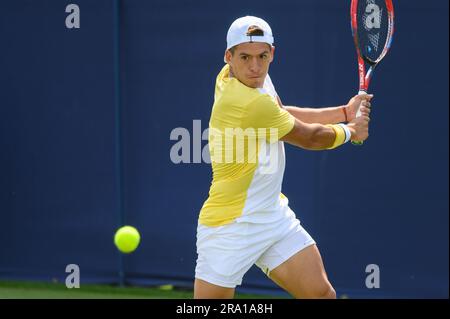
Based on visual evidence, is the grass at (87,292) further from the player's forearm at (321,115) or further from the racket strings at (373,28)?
the racket strings at (373,28)

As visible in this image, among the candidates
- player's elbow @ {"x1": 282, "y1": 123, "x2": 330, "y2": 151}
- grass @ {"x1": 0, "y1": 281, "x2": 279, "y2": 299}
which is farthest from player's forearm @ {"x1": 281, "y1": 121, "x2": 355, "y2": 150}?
grass @ {"x1": 0, "y1": 281, "x2": 279, "y2": 299}

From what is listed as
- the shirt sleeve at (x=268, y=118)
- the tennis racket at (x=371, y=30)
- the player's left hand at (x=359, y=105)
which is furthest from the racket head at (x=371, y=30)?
the shirt sleeve at (x=268, y=118)

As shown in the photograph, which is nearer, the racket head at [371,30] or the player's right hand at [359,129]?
the player's right hand at [359,129]

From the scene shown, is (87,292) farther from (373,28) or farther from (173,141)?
(373,28)

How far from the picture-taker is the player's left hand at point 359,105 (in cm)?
486

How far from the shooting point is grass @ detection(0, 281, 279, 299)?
6863 mm

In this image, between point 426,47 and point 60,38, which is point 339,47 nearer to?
point 426,47

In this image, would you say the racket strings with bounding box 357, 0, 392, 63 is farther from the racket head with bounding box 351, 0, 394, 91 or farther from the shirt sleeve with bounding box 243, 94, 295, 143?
the shirt sleeve with bounding box 243, 94, 295, 143

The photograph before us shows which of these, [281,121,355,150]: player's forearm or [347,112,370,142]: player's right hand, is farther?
[347,112,370,142]: player's right hand

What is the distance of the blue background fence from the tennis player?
188cm

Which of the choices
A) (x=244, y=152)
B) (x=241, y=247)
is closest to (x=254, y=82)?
(x=244, y=152)

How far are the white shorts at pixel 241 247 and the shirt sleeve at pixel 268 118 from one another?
17.4 inches
